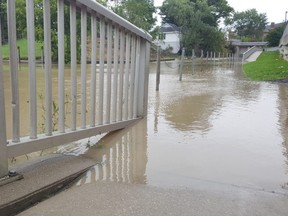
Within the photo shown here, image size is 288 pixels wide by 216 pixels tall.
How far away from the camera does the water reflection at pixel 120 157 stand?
308 cm

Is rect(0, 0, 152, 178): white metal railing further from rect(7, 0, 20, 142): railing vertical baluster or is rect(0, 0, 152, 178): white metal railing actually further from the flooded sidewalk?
the flooded sidewalk

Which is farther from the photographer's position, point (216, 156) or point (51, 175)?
point (216, 156)

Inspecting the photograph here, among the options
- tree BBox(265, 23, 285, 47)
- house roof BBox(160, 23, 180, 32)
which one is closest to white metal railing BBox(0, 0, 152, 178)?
tree BBox(265, 23, 285, 47)

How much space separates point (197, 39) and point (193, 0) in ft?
36.7

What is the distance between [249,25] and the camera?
10262 cm

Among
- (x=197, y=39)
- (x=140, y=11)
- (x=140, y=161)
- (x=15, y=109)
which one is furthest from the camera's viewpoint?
(x=197, y=39)

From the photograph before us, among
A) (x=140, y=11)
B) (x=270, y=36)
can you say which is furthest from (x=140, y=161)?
(x=270, y=36)

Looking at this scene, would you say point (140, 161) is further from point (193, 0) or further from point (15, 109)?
point (193, 0)

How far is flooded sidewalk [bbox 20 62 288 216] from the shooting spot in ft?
8.25

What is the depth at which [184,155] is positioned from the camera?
372cm

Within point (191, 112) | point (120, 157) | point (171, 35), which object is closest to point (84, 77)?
point (120, 157)

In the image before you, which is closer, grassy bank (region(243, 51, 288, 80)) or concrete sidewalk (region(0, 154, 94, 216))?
concrete sidewalk (region(0, 154, 94, 216))

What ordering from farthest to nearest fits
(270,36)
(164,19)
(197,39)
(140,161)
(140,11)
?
1. (164,19)
2. (270,36)
3. (197,39)
4. (140,11)
5. (140,161)

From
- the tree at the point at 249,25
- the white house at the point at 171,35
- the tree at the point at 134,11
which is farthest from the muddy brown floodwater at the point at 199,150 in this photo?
the tree at the point at 249,25
